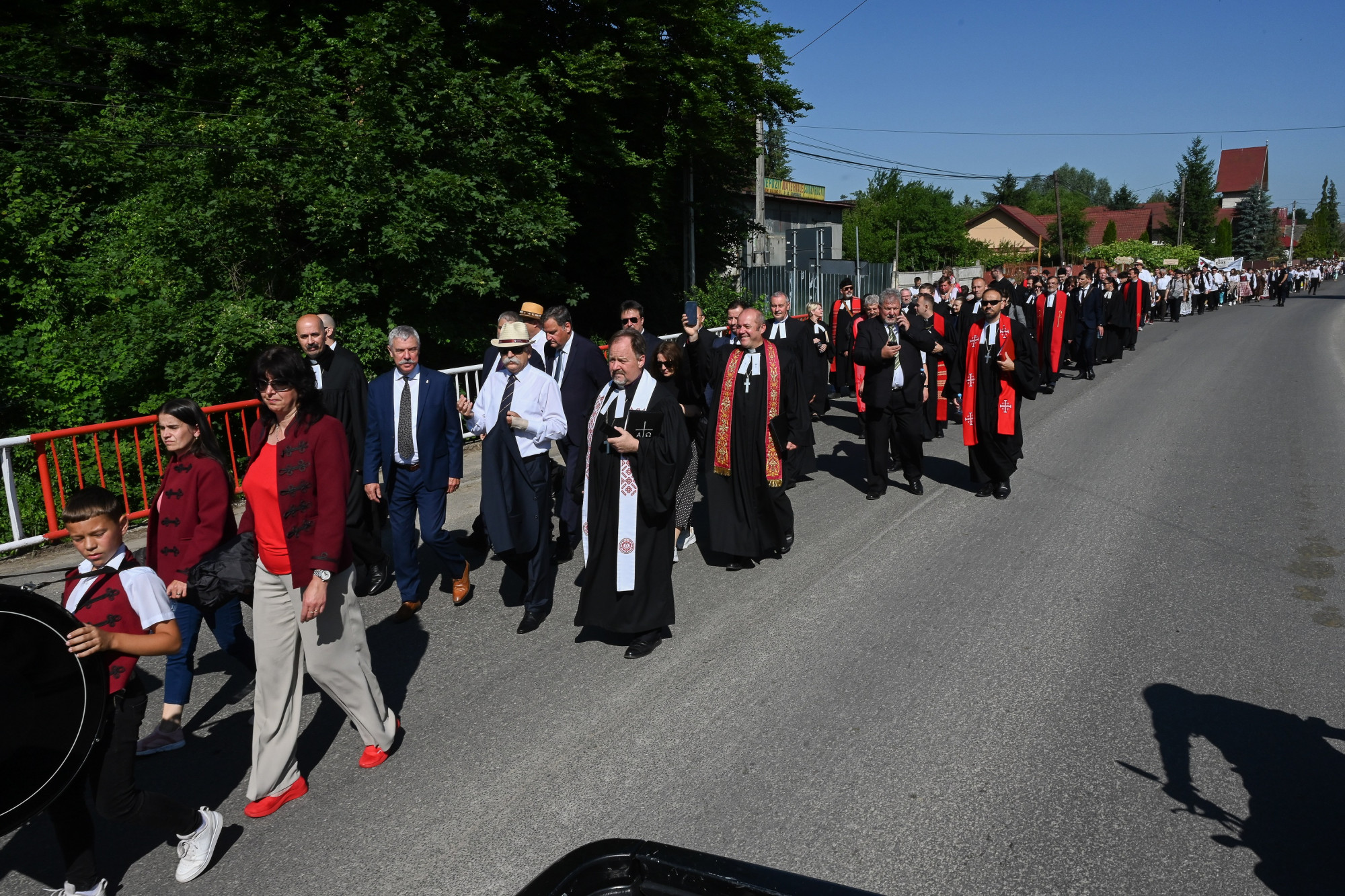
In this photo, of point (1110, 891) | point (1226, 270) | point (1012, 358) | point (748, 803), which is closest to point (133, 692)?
point (748, 803)

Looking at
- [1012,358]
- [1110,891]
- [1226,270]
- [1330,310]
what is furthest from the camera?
[1226,270]

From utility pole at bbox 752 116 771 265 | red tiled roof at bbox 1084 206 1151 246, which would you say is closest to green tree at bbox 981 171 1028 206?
red tiled roof at bbox 1084 206 1151 246

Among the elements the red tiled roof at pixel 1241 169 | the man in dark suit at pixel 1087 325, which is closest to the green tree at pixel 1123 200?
the red tiled roof at pixel 1241 169

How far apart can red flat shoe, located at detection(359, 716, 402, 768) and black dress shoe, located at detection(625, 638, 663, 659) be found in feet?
5.07

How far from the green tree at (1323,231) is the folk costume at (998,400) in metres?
108

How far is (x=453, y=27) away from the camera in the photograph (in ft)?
52.5

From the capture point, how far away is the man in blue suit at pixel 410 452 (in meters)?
6.09

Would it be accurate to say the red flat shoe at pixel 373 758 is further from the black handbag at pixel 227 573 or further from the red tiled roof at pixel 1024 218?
the red tiled roof at pixel 1024 218

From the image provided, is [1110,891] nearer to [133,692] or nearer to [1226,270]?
[133,692]

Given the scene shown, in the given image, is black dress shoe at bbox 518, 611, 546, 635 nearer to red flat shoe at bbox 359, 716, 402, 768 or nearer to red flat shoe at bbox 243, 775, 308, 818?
red flat shoe at bbox 359, 716, 402, 768

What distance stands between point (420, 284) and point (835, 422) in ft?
21.7

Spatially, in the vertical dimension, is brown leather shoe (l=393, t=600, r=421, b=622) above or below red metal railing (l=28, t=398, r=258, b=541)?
below

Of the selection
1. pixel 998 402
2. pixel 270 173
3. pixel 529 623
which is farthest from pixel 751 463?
pixel 270 173

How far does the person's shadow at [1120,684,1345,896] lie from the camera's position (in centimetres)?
332
